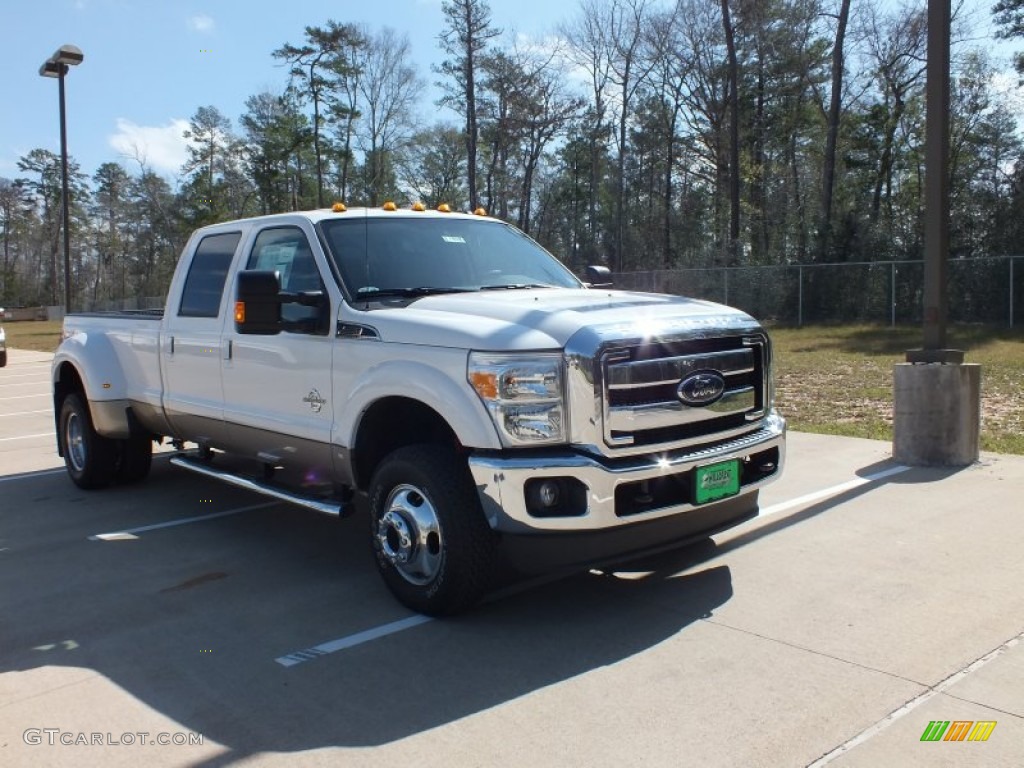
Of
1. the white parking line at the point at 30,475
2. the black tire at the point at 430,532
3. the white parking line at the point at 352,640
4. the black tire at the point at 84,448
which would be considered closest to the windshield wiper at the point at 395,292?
the black tire at the point at 430,532

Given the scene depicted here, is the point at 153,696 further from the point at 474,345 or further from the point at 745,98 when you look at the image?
the point at 745,98

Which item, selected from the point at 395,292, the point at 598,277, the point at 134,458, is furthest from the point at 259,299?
the point at 134,458

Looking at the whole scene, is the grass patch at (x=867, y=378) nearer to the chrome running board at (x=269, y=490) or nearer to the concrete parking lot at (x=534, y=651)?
the concrete parking lot at (x=534, y=651)

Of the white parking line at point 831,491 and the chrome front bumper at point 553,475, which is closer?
the chrome front bumper at point 553,475

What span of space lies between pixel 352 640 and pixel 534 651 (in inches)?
34.9

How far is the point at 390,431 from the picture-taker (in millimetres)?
5027

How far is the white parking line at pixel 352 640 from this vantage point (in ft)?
13.6

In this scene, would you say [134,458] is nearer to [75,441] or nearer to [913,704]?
[75,441]

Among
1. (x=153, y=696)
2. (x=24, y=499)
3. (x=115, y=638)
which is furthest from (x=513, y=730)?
(x=24, y=499)

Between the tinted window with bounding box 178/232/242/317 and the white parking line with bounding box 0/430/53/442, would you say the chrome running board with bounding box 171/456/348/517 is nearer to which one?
the tinted window with bounding box 178/232/242/317

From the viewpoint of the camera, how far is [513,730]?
3.43m

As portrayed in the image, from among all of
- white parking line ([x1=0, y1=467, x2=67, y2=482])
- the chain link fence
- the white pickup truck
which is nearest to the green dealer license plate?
the white pickup truck

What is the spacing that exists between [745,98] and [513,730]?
48382 millimetres

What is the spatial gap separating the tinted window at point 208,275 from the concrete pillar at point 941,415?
569 cm
